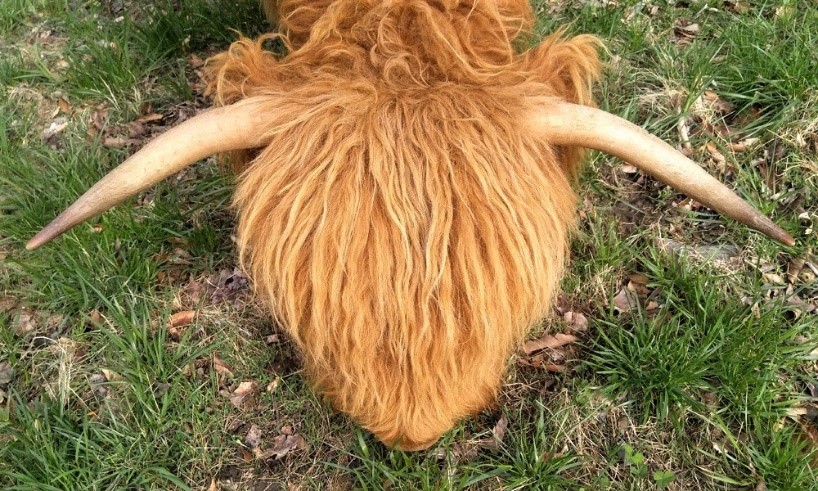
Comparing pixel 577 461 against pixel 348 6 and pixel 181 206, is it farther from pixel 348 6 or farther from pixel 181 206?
pixel 181 206

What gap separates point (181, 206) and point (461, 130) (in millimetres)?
2443

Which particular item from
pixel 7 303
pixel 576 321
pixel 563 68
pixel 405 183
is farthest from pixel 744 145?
pixel 7 303

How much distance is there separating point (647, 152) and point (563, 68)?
502 mm

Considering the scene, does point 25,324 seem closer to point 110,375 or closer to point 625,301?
point 110,375

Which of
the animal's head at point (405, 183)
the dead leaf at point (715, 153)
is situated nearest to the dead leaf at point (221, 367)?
the animal's head at point (405, 183)

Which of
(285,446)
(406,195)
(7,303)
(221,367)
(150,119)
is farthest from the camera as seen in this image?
(150,119)

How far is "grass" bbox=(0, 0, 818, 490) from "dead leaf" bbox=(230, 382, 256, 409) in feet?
0.09

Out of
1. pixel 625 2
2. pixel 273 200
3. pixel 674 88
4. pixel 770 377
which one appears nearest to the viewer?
pixel 273 200

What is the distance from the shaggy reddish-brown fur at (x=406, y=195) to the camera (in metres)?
1.92

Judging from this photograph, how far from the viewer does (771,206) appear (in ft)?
10.8

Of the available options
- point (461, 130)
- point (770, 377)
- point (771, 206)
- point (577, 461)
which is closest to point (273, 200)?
point (461, 130)

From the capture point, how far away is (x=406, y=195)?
192 cm

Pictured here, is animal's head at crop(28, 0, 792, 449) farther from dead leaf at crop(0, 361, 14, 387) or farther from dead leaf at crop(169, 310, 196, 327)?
dead leaf at crop(0, 361, 14, 387)

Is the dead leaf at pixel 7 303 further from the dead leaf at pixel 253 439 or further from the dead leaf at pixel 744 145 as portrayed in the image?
the dead leaf at pixel 744 145
